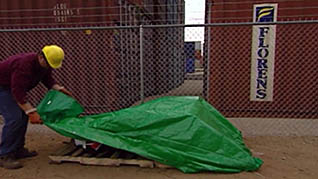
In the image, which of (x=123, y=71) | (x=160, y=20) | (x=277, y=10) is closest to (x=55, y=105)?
(x=123, y=71)

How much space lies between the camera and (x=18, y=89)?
3238 millimetres

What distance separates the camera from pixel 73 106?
3709 mm

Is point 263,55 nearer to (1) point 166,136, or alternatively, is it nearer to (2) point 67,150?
(1) point 166,136

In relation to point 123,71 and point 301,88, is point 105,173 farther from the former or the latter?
point 301,88

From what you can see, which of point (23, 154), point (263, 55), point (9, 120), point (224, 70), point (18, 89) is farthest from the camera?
point (224, 70)

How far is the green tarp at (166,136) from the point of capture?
324cm

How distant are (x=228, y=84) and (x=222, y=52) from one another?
72 cm

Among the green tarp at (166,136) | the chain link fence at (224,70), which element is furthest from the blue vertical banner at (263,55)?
the green tarp at (166,136)

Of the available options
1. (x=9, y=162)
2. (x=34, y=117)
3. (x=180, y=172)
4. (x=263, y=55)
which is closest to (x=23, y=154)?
(x=9, y=162)

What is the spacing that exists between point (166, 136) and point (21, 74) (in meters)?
1.85

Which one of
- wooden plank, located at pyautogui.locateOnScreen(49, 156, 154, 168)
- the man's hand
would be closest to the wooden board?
wooden plank, located at pyautogui.locateOnScreen(49, 156, 154, 168)

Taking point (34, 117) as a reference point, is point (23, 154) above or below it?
below

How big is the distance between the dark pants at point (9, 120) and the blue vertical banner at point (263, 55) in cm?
455

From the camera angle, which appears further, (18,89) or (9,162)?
(9,162)
